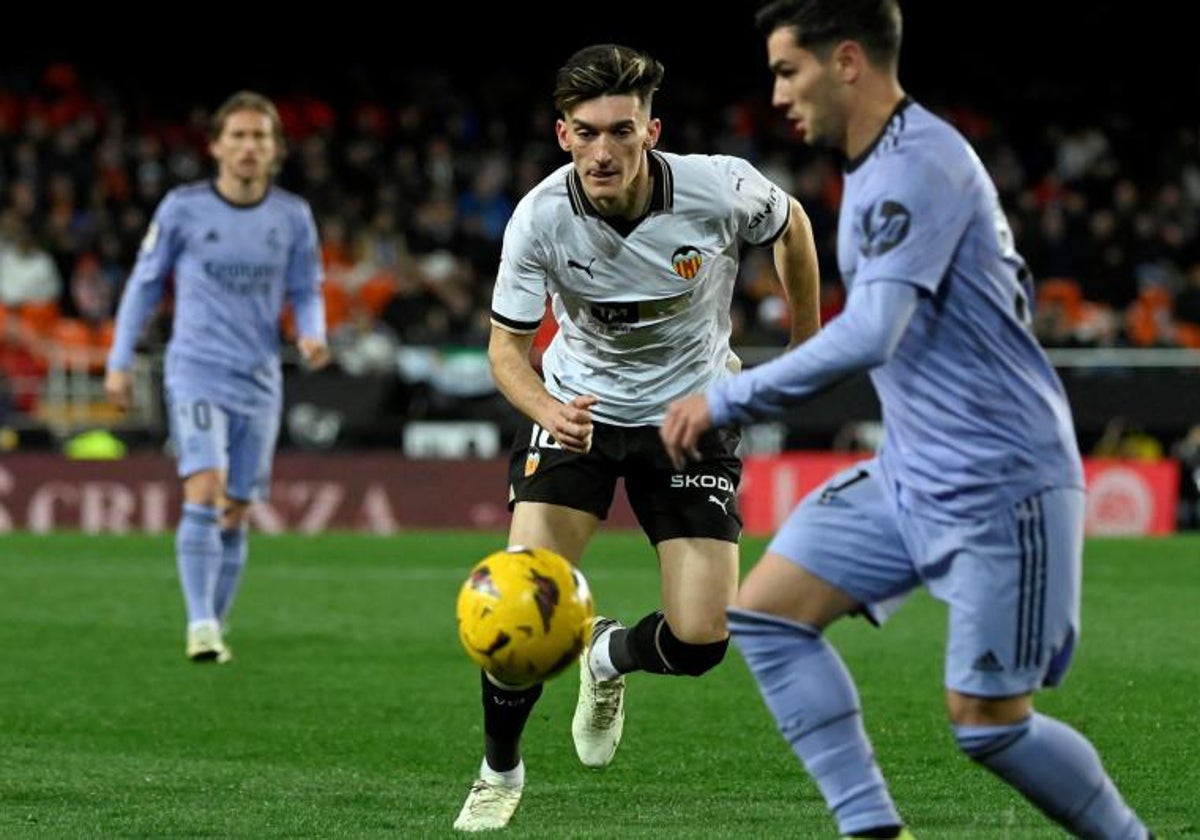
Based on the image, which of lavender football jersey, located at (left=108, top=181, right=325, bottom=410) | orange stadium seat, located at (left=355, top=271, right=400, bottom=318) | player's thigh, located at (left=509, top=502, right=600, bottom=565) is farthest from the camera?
orange stadium seat, located at (left=355, top=271, right=400, bottom=318)

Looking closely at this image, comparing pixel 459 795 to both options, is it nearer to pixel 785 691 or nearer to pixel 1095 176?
pixel 785 691

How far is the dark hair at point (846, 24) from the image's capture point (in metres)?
4.89

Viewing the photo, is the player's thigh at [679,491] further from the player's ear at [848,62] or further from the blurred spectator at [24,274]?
the blurred spectator at [24,274]

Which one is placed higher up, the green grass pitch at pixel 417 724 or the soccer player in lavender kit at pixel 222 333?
the soccer player in lavender kit at pixel 222 333

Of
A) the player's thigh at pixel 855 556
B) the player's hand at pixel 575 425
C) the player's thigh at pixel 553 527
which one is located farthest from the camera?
the player's thigh at pixel 553 527

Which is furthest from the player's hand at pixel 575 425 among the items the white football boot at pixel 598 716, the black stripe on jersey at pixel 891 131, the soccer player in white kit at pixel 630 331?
the black stripe on jersey at pixel 891 131

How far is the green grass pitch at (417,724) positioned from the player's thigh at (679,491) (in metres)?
0.83

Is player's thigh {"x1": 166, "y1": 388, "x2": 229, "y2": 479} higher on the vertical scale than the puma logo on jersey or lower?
lower

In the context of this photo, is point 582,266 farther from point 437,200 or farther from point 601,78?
point 437,200

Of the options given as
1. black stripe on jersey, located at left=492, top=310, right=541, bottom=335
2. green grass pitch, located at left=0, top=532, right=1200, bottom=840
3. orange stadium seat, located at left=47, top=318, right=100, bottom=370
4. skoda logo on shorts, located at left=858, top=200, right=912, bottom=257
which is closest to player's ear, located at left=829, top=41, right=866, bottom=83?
skoda logo on shorts, located at left=858, top=200, right=912, bottom=257

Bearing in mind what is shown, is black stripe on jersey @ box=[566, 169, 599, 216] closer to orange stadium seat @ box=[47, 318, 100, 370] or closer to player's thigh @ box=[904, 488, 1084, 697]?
player's thigh @ box=[904, 488, 1084, 697]

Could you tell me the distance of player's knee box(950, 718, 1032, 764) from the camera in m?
4.91

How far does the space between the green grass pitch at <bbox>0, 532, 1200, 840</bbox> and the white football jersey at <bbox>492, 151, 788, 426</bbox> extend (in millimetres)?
1318

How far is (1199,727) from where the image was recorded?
8.35 meters
